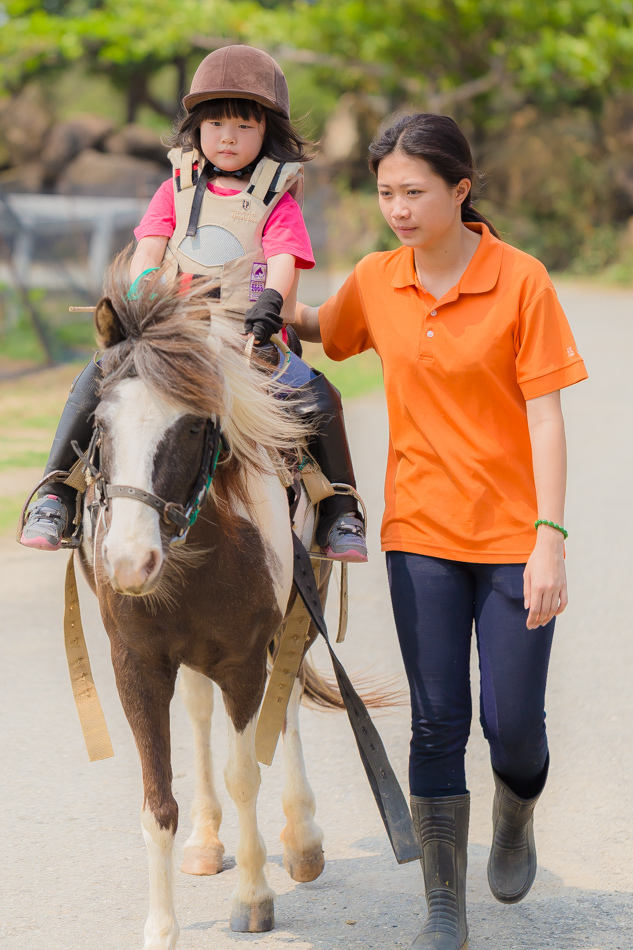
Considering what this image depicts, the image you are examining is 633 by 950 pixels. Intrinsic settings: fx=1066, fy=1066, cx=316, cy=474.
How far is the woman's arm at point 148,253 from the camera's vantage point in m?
3.41

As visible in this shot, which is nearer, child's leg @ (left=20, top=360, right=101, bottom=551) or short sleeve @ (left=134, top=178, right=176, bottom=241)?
child's leg @ (left=20, top=360, right=101, bottom=551)

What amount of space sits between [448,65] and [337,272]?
20.9 ft

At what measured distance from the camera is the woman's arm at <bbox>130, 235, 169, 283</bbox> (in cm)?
341

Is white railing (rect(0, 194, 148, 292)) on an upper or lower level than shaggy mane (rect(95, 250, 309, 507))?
upper

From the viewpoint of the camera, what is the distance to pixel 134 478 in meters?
2.42

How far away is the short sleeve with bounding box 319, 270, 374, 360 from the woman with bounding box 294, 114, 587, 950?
0.20 meters

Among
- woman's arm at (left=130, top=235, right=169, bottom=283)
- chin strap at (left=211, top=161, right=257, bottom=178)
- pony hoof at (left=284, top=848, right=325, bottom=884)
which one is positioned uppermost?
chin strap at (left=211, top=161, right=257, bottom=178)

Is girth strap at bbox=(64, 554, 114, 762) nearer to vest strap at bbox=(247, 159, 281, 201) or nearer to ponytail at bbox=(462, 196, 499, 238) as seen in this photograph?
vest strap at bbox=(247, 159, 281, 201)

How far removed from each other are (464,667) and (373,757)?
16.5 inches

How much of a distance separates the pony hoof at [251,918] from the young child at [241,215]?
111cm

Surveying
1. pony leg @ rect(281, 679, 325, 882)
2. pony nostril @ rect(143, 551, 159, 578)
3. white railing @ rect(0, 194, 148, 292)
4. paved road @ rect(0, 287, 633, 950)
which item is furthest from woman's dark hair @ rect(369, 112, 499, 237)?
white railing @ rect(0, 194, 148, 292)

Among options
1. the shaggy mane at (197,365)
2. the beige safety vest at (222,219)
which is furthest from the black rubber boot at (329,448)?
the shaggy mane at (197,365)

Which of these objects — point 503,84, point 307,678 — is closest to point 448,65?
point 503,84

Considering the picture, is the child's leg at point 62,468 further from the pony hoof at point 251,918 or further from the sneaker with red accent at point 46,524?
the pony hoof at point 251,918
